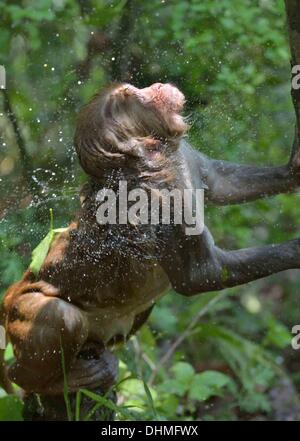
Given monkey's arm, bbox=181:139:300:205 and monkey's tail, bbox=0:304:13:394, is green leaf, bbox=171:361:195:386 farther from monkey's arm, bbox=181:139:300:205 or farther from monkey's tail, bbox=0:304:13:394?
monkey's arm, bbox=181:139:300:205

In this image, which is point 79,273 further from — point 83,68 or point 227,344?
point 227,344

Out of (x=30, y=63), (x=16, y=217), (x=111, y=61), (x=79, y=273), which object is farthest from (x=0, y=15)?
(x=79, y=273)

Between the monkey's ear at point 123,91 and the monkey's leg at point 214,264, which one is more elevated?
the monkey's ear at point 123,91

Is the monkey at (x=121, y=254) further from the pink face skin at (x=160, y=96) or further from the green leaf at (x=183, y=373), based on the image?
the green leaf at (x=183, y=373)

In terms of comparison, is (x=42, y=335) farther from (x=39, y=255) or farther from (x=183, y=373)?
(x=183, y=373)

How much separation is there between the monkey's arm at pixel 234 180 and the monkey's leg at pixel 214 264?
15.6 inches

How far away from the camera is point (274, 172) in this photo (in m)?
4.80

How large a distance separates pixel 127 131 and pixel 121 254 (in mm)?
640

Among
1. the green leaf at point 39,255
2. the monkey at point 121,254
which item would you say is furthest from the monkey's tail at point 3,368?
the green leaf at point 39,255

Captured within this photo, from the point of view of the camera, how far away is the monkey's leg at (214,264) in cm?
454

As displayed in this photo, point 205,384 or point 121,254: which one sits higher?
point 121,254

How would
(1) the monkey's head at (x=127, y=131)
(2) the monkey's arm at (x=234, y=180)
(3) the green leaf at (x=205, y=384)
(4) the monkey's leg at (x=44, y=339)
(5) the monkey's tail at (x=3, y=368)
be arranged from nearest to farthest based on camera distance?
(1) the monkey's head at (x=127, y=131), (4) the monkey's leg at (x=44, y=339), (2) the monkey's arm at (x=234, y=180), (5) the monkey's tail at (x=3, y=368), (3) the green leaf at (x=205, y=384)

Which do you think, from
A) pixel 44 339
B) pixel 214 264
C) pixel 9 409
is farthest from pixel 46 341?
pixel 214 264

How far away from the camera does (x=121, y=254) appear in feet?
15.5
